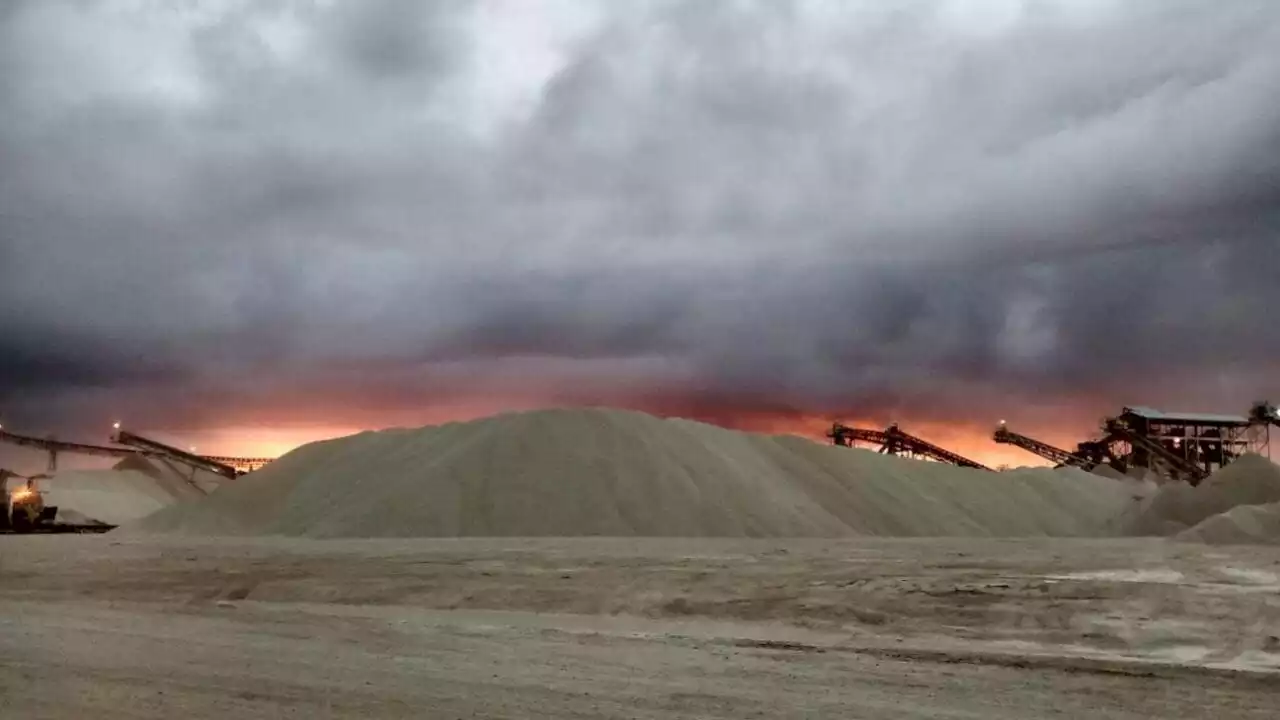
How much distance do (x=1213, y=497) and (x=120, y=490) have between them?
211ft

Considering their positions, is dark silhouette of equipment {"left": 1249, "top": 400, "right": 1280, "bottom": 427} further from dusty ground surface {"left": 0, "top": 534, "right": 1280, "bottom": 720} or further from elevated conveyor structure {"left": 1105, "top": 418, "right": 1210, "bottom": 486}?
dusty ground surface {"left": 0, "top": 534, "right": 1280, "bottom": 720}

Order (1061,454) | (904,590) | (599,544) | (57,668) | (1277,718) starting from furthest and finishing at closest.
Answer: (1061,454) → (599,544) → (904,590) → (57,668) → (1277,718)

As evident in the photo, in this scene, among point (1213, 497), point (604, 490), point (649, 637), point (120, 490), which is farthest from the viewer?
point (120, 490)

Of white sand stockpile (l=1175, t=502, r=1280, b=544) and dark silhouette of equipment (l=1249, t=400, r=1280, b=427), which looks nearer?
white sand stockpile (l=1175, t=502, r=1280, b=544)

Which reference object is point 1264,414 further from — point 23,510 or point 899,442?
point 23,510

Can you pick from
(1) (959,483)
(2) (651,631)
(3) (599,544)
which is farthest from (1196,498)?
(2) (651,631)

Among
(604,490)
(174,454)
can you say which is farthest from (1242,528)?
(174,454)

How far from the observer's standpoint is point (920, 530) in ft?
103

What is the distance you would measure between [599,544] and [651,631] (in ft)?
40.5

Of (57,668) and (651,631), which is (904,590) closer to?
(651,631)

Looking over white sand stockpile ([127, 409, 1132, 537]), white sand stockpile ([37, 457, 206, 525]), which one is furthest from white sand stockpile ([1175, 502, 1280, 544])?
white sand stockpile ([37, 457, 206, 525])

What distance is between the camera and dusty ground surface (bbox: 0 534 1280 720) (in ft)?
20.6

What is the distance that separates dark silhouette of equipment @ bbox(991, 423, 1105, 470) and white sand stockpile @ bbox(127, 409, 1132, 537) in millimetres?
20255

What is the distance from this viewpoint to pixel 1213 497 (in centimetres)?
3105
